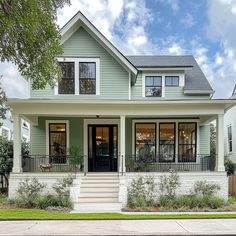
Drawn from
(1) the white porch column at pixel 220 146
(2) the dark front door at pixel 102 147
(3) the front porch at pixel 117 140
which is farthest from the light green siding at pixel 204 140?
(2) the dark front door at pixel 102 147

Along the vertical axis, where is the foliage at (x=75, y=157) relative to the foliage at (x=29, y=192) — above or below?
above

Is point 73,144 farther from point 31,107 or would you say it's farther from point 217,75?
point 217,75

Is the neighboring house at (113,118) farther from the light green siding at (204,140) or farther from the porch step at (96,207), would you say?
the porch step at (96,207)

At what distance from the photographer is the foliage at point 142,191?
14196 millimetres

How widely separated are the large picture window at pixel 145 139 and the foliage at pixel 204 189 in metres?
3.91

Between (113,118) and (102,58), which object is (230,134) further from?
(102,58)

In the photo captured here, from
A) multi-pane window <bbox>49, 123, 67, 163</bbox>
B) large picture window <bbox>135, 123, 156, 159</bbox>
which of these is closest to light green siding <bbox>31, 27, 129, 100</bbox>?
large picture window <bbox>135, 123, 156, 159</bbox>

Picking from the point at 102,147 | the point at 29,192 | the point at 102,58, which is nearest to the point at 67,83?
the point at 102,58

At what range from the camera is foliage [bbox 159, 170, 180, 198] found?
14761 mm

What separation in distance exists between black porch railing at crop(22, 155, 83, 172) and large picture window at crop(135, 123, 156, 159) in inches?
127

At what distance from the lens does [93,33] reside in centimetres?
1781

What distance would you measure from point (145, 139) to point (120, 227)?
31.7 feet

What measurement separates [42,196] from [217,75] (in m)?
23.3

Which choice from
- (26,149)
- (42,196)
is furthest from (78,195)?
(26,149)
